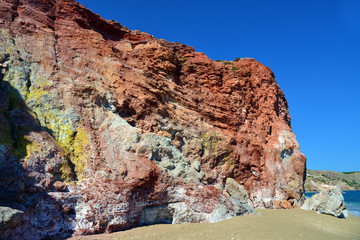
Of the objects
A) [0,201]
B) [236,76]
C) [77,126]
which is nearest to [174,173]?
[77,126]

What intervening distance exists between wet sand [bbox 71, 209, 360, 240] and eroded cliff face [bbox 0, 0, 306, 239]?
25.0 inches

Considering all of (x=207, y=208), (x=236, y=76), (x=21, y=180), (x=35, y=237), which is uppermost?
(x=236, y=76)

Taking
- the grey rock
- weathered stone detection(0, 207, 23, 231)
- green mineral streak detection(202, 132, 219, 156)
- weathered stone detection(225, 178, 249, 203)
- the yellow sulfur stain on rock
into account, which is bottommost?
the grey rock

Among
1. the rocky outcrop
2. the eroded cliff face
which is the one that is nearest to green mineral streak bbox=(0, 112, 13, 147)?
the eroded cliff face

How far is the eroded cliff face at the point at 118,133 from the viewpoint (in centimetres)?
827

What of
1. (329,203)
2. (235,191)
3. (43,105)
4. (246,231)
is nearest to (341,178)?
(329,203)

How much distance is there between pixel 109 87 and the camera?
1339 centimetres

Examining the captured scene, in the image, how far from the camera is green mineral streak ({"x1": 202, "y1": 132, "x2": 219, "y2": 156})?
17.1 metres

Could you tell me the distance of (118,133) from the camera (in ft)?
36.8

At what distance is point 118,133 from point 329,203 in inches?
561

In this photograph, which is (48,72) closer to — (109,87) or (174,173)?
(109,87)

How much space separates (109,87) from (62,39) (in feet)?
13.7

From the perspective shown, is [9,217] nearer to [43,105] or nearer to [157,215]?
[43,105]

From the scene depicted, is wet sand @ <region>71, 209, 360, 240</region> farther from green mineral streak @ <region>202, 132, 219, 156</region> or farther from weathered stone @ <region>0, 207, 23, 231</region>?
green mineral streak @ <region>202, 132, 219, 156</region>
